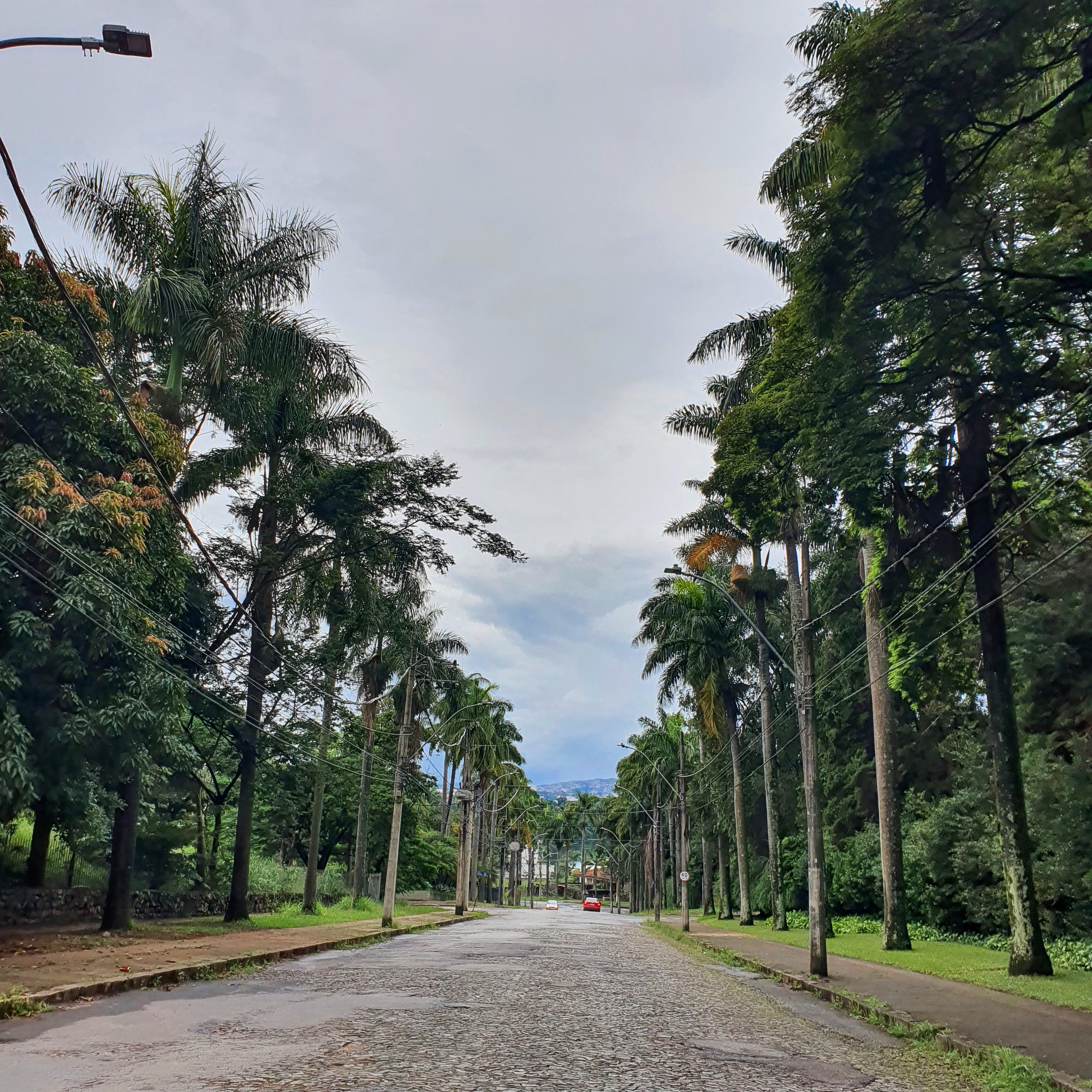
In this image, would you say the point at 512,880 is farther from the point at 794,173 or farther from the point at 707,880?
the point at 794,173

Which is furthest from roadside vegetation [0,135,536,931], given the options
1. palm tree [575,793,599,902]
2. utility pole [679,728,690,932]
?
palm tree [575,793,599,902]

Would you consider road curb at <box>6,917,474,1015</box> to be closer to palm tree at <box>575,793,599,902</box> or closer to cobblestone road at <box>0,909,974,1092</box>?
cobblestone road at <box>0,909,974,1092</box>

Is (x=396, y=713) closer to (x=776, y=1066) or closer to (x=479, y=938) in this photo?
(x=479, y=938)

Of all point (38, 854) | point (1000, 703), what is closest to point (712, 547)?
point (1000, 703)

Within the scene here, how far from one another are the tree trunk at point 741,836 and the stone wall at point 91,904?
17.5 m

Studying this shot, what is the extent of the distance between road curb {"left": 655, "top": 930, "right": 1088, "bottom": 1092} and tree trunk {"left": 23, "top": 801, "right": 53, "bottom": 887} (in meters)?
15.1

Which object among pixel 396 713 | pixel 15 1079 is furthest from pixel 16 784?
pixel 396 713

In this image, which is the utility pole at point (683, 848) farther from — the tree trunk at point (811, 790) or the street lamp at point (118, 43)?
the street lamp at point (118, 43)

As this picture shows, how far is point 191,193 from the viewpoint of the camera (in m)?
23.2

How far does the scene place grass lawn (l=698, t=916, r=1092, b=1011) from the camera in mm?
13469

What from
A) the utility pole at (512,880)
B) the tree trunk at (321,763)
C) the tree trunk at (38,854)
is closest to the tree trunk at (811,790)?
the tree trunk at (321,763)

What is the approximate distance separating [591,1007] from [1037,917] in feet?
28.1

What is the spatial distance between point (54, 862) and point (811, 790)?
18602mm

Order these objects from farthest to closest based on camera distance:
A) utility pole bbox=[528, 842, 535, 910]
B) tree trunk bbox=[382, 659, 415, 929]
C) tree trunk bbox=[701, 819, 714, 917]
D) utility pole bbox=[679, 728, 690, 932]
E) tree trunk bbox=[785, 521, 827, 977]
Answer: utility pole bbox=[528, 842, 535, 910], tree trunk bbox=[701, 819, 714, 917], utility pole bbox=[679, 728, 690, 932], tree trunk bbox=[382, 659, 415, 929], tree trunk bbox=[785, 521, 827, 977]
